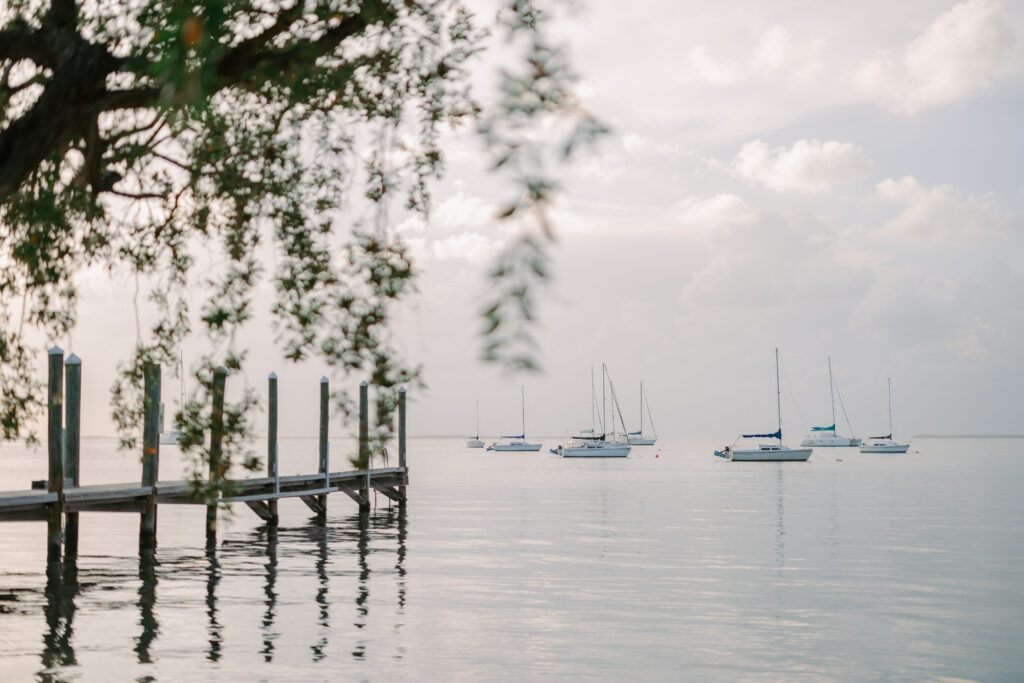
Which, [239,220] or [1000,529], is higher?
[239,220]

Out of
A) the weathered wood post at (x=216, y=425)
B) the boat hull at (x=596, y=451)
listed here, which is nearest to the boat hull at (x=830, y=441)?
the boat hull at (x=596, y=451)

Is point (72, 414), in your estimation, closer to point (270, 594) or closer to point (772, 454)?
point (270, 594)

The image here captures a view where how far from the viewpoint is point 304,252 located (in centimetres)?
812

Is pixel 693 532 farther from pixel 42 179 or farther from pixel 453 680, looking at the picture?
pixel 42 179

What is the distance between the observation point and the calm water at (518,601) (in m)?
17.7

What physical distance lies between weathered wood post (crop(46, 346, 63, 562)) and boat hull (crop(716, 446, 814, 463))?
116 m

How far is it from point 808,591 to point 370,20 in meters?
23.8

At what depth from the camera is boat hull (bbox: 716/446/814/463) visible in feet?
432

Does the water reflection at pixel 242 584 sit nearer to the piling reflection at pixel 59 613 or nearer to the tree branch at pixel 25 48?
the piling reflection at pixel 59 613

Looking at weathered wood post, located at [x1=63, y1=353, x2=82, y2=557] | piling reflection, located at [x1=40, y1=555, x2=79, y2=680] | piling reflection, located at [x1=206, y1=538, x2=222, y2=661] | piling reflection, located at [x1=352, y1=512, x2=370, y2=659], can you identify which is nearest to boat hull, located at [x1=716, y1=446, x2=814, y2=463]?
piling reflection, located at [x1=352, y1=512, x2=370, y2=659]

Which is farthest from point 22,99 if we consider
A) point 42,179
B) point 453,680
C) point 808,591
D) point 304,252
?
point 808,591

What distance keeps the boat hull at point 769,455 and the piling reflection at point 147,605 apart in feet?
364

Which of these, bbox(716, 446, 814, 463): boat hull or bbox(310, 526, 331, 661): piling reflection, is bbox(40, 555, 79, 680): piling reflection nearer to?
bbox(310, 526, 331, 661): piling reflection

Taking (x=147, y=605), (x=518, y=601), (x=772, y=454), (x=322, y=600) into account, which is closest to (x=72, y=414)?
(x=147, y=605)
